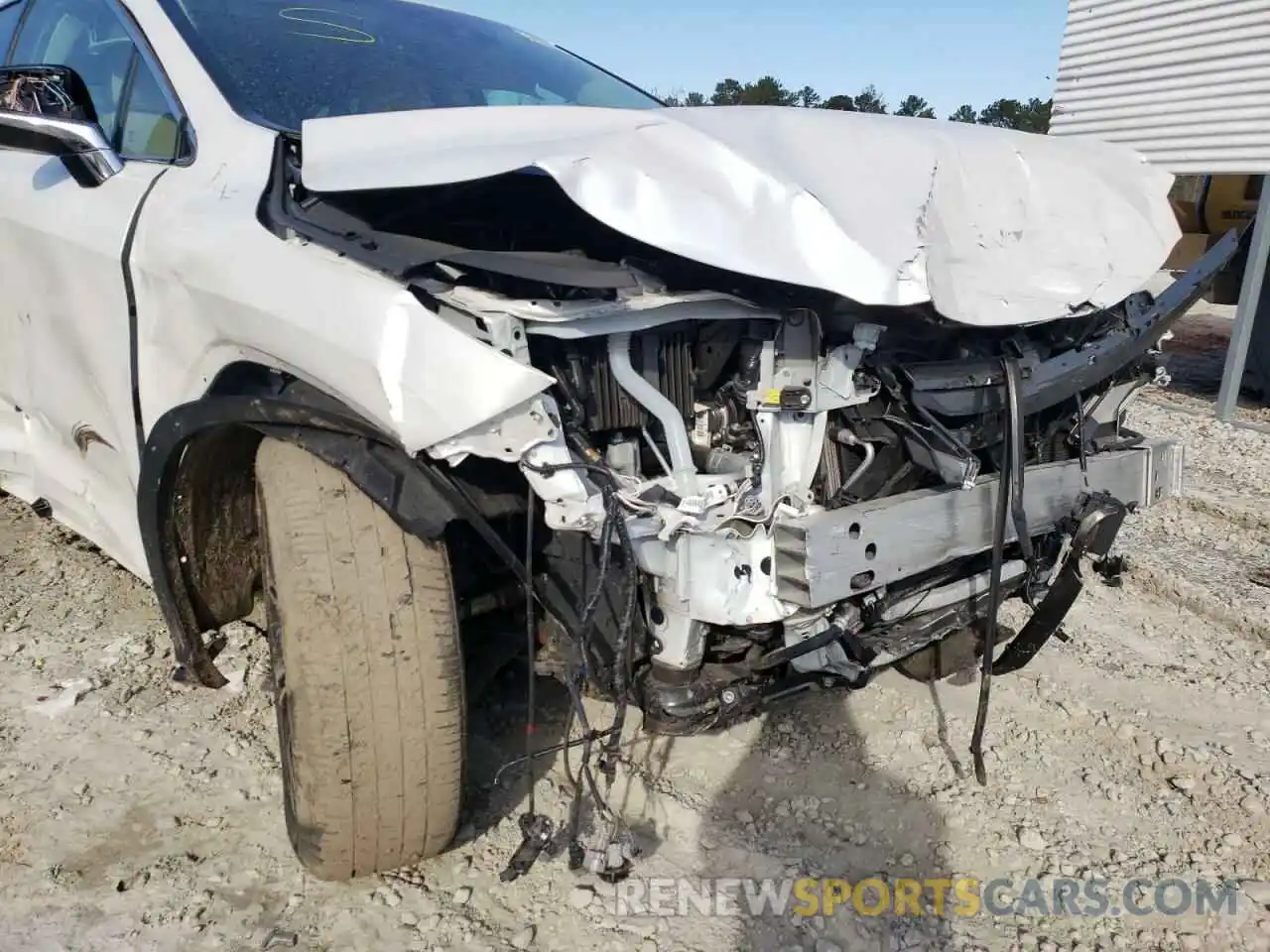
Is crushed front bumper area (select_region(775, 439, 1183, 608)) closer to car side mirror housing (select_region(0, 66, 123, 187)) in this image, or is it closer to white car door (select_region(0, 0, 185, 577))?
white car door (select_region(0, 0, 185, 577))

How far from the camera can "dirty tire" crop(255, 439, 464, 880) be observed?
1.87m

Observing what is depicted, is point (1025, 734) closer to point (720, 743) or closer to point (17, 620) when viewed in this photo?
point (720, 743)

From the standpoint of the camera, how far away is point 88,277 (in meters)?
2.34

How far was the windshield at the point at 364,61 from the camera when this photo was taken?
93.6 inches

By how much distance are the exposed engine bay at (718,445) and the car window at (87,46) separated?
38.6 inches

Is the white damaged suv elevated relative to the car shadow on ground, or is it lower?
elevated

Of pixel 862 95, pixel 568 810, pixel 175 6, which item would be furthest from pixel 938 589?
pixel 862 95

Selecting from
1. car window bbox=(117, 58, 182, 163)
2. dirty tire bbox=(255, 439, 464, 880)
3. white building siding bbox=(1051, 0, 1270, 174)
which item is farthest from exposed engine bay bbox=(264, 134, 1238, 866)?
white building siding bbox=(1051, 0, 1270, 174)

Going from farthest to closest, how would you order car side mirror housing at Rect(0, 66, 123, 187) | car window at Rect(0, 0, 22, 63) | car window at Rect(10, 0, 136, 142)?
car window at Rect(0, 0, 22, 63)
car window at Rect(10, 0, 136, 142)
car side mirror housing at Rect(0, 66, 123, 187)

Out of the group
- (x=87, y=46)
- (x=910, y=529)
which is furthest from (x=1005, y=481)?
(x=87, y=46)

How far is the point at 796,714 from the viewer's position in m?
2.82

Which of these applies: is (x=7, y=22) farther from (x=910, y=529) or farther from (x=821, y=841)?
(x=821, y=841)

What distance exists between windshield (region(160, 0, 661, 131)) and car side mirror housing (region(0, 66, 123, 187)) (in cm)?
31

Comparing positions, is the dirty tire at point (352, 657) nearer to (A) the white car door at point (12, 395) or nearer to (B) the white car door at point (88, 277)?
(B) the white car door at point (88, 277)
